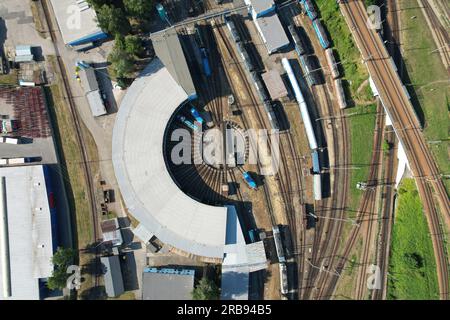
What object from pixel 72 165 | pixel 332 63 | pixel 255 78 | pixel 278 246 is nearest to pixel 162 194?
pixel 72 165

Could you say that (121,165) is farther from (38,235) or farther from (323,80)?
(323,80)

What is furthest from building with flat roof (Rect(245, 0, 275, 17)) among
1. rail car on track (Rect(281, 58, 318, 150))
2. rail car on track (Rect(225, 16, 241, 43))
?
rail car on track (Rect(281, 58, 318, 150))

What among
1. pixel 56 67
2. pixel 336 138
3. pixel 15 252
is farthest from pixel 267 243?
pixel 56 67

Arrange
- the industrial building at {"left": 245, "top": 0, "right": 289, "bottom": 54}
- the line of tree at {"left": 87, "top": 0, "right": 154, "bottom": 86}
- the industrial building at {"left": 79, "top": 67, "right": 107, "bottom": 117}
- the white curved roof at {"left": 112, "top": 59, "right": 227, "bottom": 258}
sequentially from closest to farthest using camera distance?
Answer: the line of tree at {"left": 87, "top": 0, "right": 154, "bottom": 86}, the white curved roof at {"left": 112, "top": 59, "right": 227, "bottom": 258}, the industrial building at {"left": 245, "top": 0, "right": 289, "bottom": 54}, the industrial building at {"left": 79, "top": 67, "right": 107, "bottom": 117}

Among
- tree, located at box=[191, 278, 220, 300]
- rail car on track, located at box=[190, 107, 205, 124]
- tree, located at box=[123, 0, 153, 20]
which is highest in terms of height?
tree, located at box=[123, 0, 153, 20]

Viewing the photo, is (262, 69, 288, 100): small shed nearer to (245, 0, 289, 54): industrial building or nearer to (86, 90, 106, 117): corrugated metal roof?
(245, 0, 289, 54): industrial building

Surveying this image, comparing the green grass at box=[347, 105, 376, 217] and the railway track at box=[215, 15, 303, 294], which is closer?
the railway track at box=[215, 15, 303, 294]

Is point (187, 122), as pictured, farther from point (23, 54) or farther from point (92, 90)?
point (23, 54)
